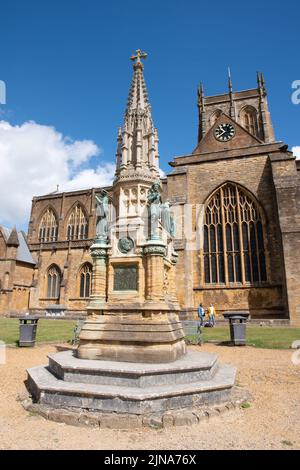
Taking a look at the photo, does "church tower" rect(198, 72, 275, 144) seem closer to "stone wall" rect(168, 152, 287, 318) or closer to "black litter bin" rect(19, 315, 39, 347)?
"stone wall" rect(168, 152, 287, 318)

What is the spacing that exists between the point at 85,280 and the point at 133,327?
80.3 feet

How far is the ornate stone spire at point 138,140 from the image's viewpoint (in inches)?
295

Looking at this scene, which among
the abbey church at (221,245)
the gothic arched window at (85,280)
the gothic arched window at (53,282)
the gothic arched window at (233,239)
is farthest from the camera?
the gothic arched window at (53,282)

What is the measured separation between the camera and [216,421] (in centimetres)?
409

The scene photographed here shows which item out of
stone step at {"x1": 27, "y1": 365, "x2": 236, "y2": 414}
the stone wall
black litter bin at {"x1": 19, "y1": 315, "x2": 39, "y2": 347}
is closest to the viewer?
stone step at {"x1": 27, "y1": 365, "x2": 236, "y2": 414}

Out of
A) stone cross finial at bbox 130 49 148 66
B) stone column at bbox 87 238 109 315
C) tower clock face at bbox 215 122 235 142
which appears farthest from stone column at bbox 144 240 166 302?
tower clock face at bbox 215 122 235 142

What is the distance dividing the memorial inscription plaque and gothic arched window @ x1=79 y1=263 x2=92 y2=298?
2322cm

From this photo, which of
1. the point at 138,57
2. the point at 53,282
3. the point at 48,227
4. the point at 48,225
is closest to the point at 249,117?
the point at 48,225

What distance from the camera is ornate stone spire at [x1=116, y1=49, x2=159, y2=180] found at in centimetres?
749

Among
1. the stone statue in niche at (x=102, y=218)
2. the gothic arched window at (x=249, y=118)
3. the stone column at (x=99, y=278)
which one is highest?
the gothic arched window at (x=249, y=118)

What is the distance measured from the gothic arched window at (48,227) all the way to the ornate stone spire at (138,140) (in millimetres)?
31147

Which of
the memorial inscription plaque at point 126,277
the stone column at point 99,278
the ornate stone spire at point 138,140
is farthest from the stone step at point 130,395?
the ornate stone spire at point 138,140

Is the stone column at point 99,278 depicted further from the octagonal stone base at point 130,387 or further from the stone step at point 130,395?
the stone step at point 130,395

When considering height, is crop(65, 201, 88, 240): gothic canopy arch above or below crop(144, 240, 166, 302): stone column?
above
